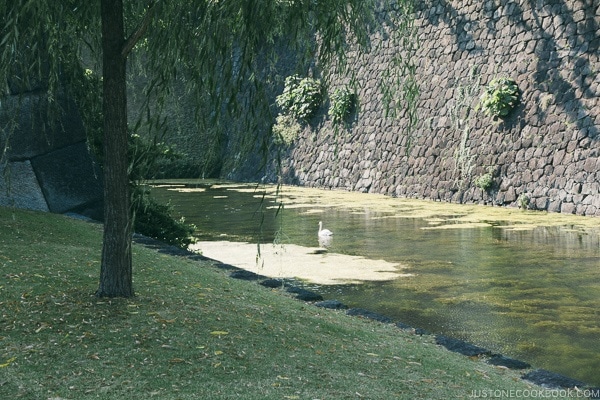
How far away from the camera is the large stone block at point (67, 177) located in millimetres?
11141

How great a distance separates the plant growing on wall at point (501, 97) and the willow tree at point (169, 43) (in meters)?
11.2

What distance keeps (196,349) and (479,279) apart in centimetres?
501

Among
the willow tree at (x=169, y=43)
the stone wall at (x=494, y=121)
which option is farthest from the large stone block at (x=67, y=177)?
the willow tree at (x=169, y=43)

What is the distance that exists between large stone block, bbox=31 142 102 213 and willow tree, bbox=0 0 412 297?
4.84 metres

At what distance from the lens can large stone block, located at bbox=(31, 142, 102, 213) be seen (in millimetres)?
11141

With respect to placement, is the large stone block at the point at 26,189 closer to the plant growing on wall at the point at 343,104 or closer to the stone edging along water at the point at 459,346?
the stone edging along water at the point at 459,346

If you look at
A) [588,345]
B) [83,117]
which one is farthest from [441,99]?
[588,345]

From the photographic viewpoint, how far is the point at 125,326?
5164 mm

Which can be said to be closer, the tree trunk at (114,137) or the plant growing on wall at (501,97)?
the tree trunk at (114,137)

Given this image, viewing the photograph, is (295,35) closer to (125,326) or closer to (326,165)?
(125,326)

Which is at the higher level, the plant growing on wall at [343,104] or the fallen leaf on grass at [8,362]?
the plant growing on wall at [343,104]

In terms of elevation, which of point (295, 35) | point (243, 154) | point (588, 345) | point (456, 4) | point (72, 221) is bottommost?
point (588, 345)

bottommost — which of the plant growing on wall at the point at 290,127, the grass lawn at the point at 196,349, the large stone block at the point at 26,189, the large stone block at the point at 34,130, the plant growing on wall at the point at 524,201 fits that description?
the grass lawn at the point at 196,349

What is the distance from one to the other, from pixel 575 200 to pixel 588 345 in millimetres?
8804
